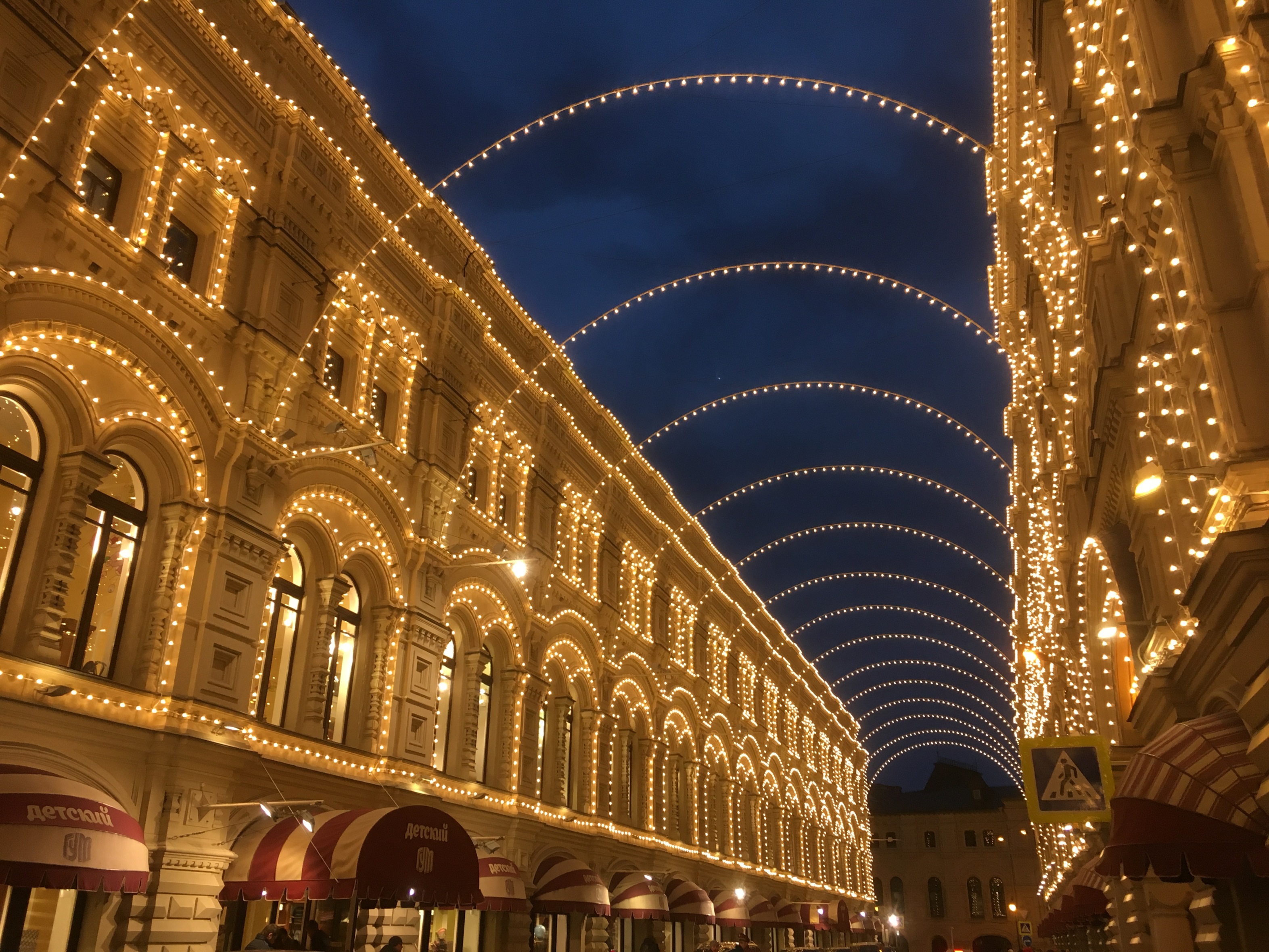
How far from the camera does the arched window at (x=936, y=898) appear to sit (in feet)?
260

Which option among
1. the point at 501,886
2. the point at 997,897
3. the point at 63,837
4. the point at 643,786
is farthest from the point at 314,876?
the point at 997,897

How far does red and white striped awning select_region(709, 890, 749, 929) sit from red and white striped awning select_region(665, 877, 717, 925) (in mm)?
1408

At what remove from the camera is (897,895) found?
269ft

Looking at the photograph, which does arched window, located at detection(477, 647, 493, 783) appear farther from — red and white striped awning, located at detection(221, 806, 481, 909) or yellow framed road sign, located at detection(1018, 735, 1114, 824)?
yellow framed road sign, located at detection(1018, 735, 1114, 824)

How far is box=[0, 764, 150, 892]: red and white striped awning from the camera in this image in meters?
8.92

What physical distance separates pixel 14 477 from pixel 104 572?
1549 millimetres

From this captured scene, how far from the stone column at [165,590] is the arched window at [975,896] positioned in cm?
7850

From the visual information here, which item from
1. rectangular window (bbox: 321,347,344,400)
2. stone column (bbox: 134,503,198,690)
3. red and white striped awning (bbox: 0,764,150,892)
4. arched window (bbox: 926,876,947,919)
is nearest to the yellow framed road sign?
red and white striped awning (bbox: 0,764,150,892)

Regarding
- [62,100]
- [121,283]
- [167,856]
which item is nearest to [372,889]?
[167,856]

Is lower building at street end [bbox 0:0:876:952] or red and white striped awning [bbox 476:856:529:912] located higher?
lower building at street end [bbox 0:0:876:952]

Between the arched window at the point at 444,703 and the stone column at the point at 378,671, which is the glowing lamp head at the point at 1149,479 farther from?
the arched window at the point at 444,703

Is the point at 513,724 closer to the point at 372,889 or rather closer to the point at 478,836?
the point at 478,836

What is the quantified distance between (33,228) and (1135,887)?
15778mm

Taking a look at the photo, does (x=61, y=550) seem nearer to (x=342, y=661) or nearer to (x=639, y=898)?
(x=342, y=661)
